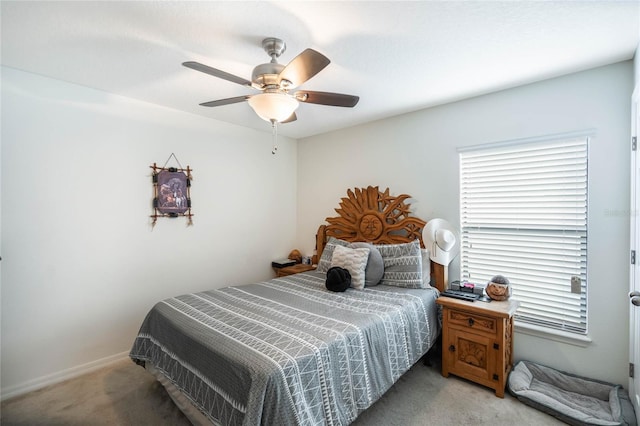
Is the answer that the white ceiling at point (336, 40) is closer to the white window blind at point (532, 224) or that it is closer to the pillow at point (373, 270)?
the white window blind at point (532, 224)

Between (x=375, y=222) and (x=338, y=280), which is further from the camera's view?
(x=375, y=222)

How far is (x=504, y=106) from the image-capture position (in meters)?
2.58

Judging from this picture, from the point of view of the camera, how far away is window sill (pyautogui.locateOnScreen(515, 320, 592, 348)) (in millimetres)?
2225

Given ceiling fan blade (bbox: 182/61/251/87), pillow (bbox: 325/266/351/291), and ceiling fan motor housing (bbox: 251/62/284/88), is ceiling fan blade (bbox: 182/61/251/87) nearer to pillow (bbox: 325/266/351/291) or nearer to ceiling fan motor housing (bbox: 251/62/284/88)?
ceiling fan motor housing (bbox: 251/62/284/88)

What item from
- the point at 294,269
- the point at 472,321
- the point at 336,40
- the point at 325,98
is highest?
the point at 336,40

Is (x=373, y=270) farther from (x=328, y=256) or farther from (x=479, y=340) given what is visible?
(x=479, y=340)

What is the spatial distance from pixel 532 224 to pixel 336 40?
217cm

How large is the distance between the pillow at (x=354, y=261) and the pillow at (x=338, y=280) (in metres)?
0.09

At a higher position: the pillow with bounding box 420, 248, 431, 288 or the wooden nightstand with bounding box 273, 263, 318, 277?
the pillow with bounding box 420, 248, 431, 288

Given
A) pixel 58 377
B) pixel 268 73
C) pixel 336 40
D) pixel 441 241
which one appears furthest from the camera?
pixel 441 241

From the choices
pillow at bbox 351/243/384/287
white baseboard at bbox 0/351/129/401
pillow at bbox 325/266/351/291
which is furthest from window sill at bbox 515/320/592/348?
white baseboard at bbox 0/351/129/401

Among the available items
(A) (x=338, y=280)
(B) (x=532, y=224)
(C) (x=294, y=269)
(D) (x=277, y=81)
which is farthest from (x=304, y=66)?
(C) (x=294, y=269)

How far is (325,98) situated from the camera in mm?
1916

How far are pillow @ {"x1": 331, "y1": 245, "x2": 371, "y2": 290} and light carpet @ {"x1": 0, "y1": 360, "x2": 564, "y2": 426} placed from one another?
0.87 metres
